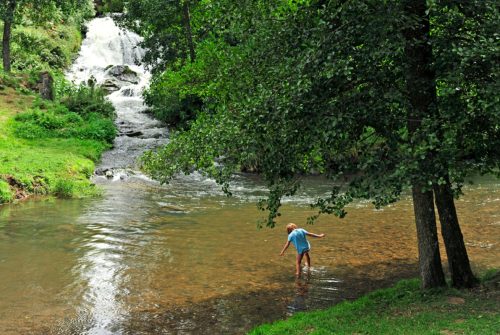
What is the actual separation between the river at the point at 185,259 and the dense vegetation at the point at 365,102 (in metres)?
2.85

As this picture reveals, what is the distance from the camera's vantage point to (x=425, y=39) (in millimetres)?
7891

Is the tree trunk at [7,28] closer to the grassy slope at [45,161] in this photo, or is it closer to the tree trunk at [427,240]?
the grassy slope at [45,161]

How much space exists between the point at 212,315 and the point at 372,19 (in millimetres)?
6286

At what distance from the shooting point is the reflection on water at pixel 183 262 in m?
10.3

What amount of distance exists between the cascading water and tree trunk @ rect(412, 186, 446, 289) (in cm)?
2018

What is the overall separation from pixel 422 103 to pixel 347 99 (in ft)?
4.42

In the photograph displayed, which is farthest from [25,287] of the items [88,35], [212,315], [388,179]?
[88,35]

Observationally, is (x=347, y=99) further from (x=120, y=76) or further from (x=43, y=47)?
(x=43, y=47)

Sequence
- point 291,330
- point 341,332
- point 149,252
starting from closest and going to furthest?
point 341,332 < point 291,330 < point 149,252

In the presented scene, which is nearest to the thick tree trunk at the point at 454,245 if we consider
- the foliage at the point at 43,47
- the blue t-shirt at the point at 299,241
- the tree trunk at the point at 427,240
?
the tree trunk at the point at 427,240

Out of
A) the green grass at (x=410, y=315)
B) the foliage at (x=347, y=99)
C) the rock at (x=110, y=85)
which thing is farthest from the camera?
the rock at (x=110, y=85)

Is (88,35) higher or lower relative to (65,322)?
higher

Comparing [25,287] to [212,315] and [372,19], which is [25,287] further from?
[372,19]

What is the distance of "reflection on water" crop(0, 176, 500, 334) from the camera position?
10.3 meters
